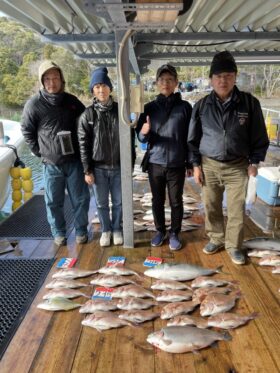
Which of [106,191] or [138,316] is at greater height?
[106,191]

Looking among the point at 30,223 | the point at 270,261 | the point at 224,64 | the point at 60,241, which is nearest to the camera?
the point at 224,64

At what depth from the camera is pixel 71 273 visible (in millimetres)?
2840

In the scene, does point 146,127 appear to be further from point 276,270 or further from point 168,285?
point 276,270

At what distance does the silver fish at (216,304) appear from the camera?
2.31 meters

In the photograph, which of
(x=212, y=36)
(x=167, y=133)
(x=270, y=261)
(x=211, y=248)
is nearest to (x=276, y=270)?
(x=270, y=261)

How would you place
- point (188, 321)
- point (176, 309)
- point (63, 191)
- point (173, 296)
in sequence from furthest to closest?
point (63, 191)
point (173, 296)
point (176, 309)
point (188, 321)

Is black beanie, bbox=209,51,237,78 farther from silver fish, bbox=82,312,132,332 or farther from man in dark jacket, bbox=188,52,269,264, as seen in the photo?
silver fish, bbox=82,312,132,332

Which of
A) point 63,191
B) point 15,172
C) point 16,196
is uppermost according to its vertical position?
point 63,191

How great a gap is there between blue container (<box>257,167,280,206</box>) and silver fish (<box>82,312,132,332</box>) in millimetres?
3315

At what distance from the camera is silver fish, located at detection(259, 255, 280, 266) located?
9.66 feet

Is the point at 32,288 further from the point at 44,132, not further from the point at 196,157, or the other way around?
the point at 196,157

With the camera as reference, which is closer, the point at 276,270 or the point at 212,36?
the point at 276,270

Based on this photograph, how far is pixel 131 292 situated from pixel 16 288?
3.32 feet

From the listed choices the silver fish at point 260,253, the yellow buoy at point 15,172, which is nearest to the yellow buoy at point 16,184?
the yellow buoy at point 15,172
